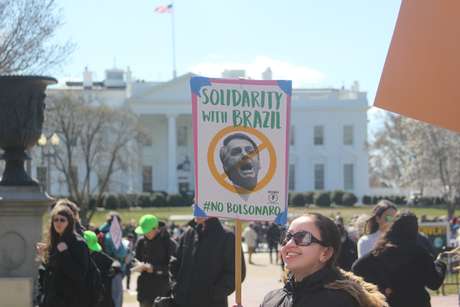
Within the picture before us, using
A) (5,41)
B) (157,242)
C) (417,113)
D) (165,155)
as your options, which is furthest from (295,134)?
(417,113)

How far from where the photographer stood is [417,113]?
13.3ft

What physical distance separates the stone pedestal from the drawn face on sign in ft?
20.5

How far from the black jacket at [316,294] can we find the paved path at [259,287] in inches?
199

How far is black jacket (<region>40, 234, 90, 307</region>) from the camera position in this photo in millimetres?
7949

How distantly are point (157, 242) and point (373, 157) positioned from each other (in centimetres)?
7873

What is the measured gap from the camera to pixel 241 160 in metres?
5.84

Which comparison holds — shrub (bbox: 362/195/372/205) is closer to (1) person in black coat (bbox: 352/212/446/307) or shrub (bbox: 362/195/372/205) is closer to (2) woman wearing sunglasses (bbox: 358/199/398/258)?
(2) woman wearing sunglasses (bbox: 358/199/398/258)

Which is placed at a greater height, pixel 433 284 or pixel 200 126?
pixel 200 126

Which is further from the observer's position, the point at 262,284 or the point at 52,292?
the point at 262,284

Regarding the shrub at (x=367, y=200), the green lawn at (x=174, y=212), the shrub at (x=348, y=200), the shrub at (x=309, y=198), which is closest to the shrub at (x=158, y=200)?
the green lawn at (x=174, y=212)

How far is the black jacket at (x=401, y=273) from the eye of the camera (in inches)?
301

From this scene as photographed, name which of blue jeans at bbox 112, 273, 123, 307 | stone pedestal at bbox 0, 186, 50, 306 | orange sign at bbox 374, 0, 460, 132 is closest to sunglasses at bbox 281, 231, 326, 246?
orange sign at bbox 374, 0, 460, 132


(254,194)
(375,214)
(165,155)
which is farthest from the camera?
(165,155)

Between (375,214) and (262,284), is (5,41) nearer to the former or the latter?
(262,284)
